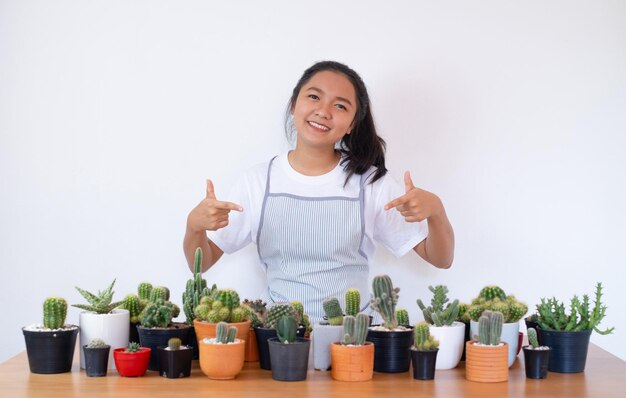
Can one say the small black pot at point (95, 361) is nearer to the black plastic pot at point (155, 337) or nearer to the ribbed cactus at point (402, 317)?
the black plastic pot at point (155, 337)

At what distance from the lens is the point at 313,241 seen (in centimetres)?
296

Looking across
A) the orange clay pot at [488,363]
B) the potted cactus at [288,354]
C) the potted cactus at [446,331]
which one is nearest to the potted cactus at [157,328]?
the potted cactus at [288,354]

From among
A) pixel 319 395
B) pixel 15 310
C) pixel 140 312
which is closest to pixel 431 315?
pixel 319 395

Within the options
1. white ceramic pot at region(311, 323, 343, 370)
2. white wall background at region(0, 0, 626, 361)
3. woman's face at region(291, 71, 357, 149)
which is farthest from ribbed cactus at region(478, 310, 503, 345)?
white wall background at region(0, 0, 626, 361)

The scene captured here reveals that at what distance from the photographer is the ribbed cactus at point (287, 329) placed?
Answer: 72.1 inches

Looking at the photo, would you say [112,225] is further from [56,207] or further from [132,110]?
[132,110]

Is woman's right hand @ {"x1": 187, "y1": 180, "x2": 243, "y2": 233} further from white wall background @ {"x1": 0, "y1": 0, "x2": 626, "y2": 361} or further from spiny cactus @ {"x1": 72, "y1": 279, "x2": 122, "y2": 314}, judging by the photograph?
white wall background @ {"x1": 0, "y1": 0, "x2": 626, "y2": 361}

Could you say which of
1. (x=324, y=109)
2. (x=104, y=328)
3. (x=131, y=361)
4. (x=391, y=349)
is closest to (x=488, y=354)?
(x=391, y=349)

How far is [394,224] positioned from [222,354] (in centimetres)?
136

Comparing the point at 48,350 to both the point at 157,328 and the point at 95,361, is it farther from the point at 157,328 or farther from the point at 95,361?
the point at 157,328

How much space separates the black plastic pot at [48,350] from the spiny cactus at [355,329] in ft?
2.25

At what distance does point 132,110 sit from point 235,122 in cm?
43

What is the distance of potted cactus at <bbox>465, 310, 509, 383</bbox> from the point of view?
1.82 metres

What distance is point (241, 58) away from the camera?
3160 millimetres
